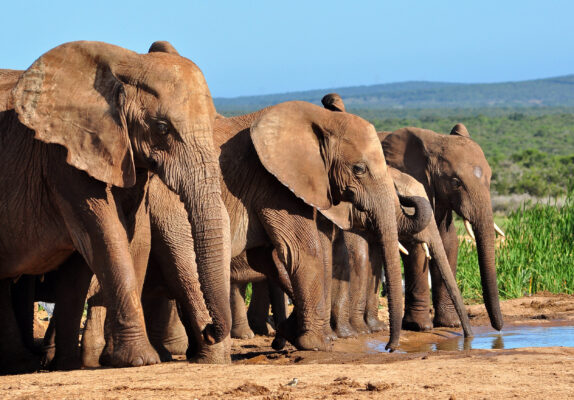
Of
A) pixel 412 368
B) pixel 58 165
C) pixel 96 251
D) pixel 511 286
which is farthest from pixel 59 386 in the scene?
pixel 511 286

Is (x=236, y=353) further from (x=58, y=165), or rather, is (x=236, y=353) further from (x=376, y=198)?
(x=58, y=165)

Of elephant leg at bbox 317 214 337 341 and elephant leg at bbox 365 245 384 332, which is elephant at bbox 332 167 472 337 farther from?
elephant leg at bbox 317 214 337 341

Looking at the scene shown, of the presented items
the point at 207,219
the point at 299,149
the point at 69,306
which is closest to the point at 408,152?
the point at 299,149

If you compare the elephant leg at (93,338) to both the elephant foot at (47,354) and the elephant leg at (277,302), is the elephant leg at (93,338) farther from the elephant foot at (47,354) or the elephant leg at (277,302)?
the elephant leg at (277,302)

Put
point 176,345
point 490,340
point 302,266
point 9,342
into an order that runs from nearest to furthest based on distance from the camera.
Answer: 1. point 9,342
2. point 302,266
3. point 176,345
4. point 490,340

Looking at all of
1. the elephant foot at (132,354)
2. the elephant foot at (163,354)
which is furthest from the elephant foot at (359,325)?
the elephant foot at (132,354)

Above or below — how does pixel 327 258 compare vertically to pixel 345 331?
above

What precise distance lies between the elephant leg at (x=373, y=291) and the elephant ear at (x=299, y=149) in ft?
6.79

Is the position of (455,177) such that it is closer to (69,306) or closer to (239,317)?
(239,317)

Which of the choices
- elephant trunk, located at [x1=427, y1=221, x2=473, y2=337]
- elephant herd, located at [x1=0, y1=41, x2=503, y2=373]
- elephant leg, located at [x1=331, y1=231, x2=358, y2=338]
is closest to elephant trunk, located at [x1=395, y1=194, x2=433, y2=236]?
elephant herd, located at [x1=0, y1=41, x2=503, y2=373]

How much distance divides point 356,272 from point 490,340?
1324 millimetres

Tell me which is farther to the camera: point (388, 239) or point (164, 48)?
point (388, 239)

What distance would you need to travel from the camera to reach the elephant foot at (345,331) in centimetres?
941

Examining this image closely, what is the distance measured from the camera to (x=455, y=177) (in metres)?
10.3
